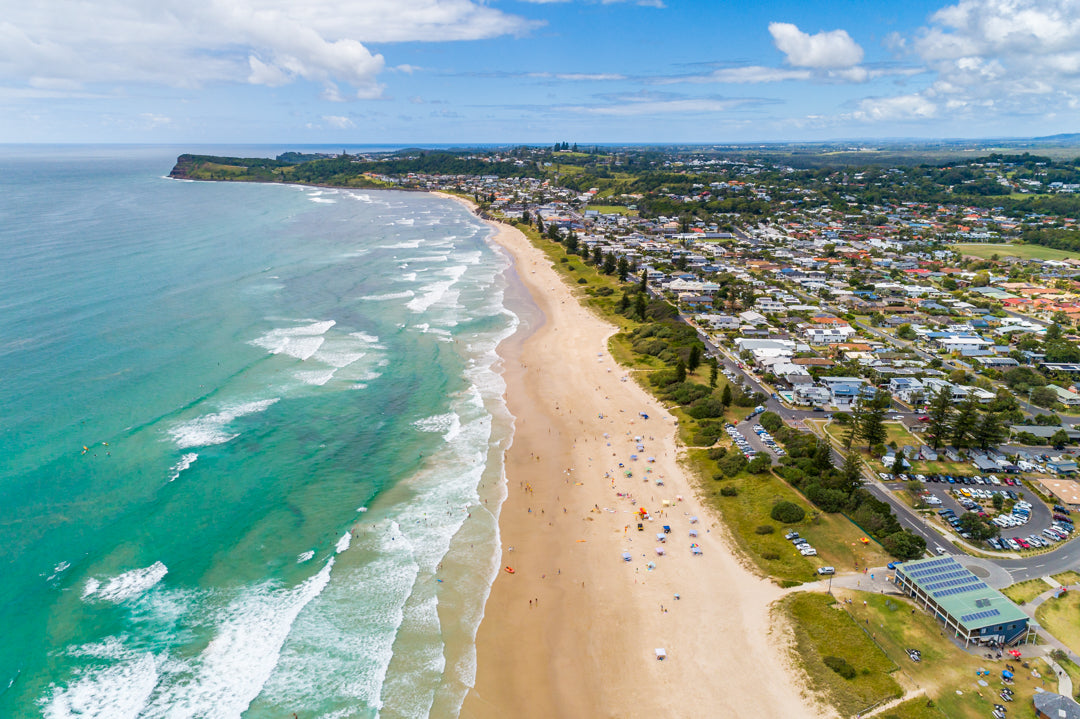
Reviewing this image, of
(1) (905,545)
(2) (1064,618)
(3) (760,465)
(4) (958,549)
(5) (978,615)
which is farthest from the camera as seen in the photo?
(3) (760,465)

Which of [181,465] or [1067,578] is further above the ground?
[181,465]

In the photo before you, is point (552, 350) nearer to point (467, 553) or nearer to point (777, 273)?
point (467, 553)

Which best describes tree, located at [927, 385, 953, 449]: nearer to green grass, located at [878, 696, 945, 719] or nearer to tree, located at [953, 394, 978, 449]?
tree, located at [953, 394, 978, 449]

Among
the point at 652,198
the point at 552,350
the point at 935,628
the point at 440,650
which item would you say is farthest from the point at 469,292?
the point at 652,198

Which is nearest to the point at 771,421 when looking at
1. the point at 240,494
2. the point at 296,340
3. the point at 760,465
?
the point at 760,465

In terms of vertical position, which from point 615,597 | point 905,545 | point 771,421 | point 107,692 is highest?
point 771,421

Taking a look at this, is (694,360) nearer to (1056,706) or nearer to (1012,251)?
(1056,706)

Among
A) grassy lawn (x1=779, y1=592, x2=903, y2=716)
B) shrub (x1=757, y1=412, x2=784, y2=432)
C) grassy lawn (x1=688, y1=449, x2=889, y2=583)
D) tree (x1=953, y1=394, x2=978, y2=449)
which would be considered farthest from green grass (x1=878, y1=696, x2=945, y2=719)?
tree (x1=953, y1=394, x2=978, y2=449)

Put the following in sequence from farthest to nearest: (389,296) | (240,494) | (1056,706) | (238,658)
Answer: (389,296) < (240,494) < (238,658) < (1056,706)
